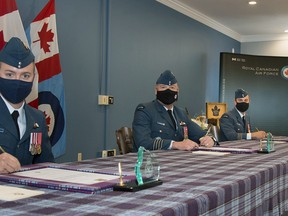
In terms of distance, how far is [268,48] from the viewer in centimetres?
855

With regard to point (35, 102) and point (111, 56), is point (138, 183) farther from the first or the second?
point (111, 56)

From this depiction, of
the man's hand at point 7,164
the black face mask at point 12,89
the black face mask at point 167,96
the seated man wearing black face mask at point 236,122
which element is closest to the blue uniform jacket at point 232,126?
the seated man wearing black face mask at point 236,122

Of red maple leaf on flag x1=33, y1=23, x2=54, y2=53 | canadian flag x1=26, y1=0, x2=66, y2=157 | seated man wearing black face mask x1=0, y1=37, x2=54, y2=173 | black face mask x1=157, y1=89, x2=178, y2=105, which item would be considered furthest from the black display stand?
red maple leaf on flag x1=33, y1=23, x2=54, y2=53

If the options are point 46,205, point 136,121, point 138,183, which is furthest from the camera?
point 136,121

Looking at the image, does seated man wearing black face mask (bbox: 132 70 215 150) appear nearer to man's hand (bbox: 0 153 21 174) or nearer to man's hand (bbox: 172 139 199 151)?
man's hand (bbox: 172 139 199 151)

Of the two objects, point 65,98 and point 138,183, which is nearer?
point 138,183

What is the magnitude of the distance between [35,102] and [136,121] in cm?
96

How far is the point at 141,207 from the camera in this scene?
3.32 ft

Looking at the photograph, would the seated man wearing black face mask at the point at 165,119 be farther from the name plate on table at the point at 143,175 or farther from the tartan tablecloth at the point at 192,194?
the name plate on table at the point at 143,175

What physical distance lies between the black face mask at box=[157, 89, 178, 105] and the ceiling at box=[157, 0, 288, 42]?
9.87 feet

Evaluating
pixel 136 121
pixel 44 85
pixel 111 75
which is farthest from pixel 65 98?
pixel 136 121

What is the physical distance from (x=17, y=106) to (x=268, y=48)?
7349 millimetres

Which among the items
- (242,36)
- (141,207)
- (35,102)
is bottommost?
(141,207)

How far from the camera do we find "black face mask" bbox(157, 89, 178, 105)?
3.16 metres
